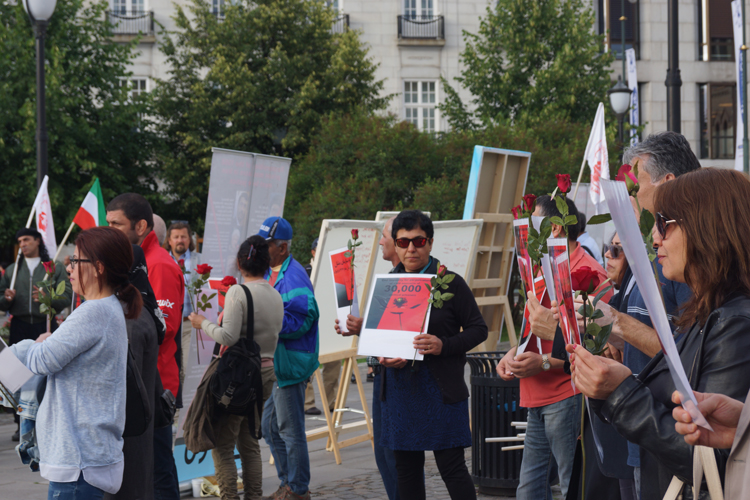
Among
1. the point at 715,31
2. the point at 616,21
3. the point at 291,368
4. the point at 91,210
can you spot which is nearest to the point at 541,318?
the point at 291,368

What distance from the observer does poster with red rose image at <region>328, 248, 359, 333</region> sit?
5.94 meters

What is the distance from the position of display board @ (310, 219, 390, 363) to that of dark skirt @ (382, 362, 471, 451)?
303cm

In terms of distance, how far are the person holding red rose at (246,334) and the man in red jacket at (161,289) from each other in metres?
0.36

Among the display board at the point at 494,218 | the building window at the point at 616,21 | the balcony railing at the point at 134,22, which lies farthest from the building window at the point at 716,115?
the display board at the point at 494,218

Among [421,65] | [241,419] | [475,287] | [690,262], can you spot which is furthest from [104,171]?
[690,262]

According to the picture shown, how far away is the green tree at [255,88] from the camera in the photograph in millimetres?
25359

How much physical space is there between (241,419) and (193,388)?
39.4 inches

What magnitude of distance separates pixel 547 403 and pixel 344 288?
2311 mm

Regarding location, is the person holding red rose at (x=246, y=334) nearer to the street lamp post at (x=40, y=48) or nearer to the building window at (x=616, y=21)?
the street lamp post at (x=40, y=48)

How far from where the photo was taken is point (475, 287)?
26.6 feet

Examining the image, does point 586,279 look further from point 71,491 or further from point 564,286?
point 71,491

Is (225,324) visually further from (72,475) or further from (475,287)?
(475,287)

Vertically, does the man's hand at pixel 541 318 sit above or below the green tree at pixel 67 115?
below

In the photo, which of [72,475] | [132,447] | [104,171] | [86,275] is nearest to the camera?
[72,475]
